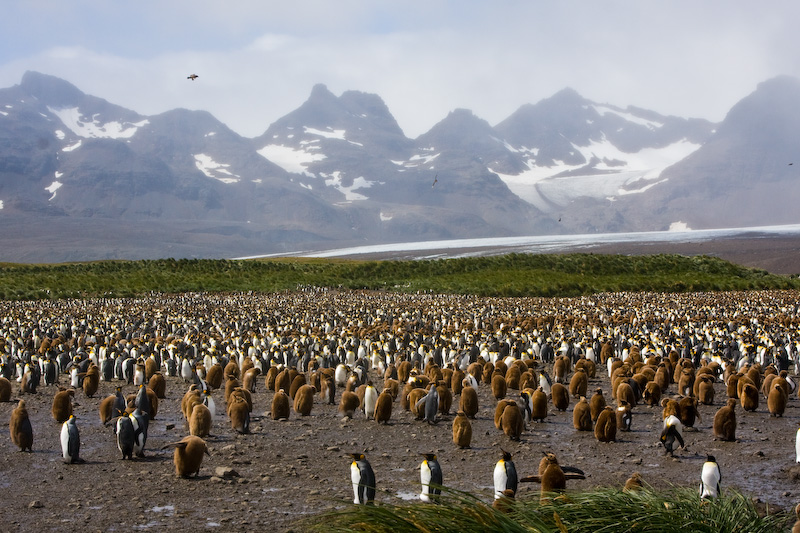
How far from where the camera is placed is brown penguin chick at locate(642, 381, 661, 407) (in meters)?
13.2

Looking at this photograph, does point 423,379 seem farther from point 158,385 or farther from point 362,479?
point 362,479

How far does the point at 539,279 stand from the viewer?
5028 cm

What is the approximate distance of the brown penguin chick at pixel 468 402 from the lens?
40.5ft

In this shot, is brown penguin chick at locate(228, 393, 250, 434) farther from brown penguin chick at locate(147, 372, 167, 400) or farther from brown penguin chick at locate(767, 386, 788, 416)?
brown penguin chick at locate(767, 386, 788, 416)

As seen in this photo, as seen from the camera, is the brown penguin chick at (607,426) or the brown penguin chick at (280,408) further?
the brown penguin chick at (280,408)

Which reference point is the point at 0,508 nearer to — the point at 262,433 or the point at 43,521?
the point at 43,521

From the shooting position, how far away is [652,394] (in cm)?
1322

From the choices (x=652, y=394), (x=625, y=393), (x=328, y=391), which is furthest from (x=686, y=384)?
(x=328, y=391)

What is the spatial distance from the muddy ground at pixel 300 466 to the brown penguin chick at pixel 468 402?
0.19 metres

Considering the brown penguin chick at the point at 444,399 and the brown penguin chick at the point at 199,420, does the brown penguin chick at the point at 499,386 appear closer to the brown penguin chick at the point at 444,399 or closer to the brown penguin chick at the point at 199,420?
the brown penguin chick at the point at 444,399

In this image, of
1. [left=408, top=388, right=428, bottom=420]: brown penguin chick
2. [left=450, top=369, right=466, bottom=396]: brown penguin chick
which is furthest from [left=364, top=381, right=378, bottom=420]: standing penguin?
[left=450, top=369, right=466, bottom=396]: brown penguin chick

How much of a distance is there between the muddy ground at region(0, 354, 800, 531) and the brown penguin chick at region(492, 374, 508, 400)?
1.01 metres

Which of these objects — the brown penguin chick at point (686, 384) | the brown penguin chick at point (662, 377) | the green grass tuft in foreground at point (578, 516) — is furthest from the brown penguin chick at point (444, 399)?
the green grass tuft in foreground at point (578, 516)

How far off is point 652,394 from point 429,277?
137ft
